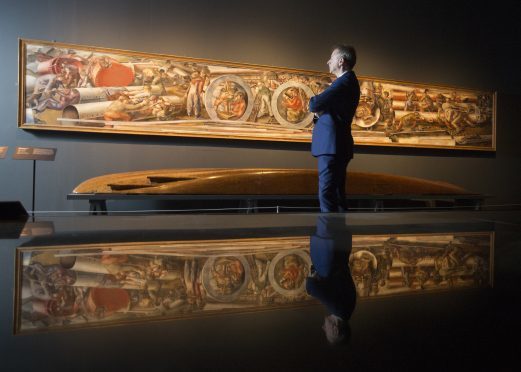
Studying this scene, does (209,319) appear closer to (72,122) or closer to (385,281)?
(385,281)

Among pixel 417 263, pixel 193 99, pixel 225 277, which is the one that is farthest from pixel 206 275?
pixel 193 99

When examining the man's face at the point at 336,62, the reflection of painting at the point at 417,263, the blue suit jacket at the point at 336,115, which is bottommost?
the reflection of painting at the point at 417,263

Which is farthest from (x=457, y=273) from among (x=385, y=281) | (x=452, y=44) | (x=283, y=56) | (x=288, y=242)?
(x=452, y=44)

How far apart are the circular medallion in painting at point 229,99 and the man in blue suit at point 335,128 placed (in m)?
2.53

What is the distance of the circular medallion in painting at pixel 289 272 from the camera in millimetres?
784

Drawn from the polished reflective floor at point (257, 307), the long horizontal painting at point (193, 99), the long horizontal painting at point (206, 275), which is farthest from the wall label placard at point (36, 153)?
the long horizontal painting at point (206, 275)

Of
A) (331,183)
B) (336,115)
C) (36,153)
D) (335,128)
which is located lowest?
(331,183)

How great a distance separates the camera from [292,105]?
6098 mm

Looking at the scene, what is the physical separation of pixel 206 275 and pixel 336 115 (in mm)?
2773

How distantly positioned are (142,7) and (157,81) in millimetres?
1020

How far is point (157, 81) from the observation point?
5.50 meters

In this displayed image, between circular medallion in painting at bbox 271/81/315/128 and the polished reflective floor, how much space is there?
191 inches

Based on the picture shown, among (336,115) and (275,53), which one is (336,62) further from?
(275,53)

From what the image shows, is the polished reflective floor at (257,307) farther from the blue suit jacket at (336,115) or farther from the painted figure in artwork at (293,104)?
the painted figure in artwork at (293,104)
